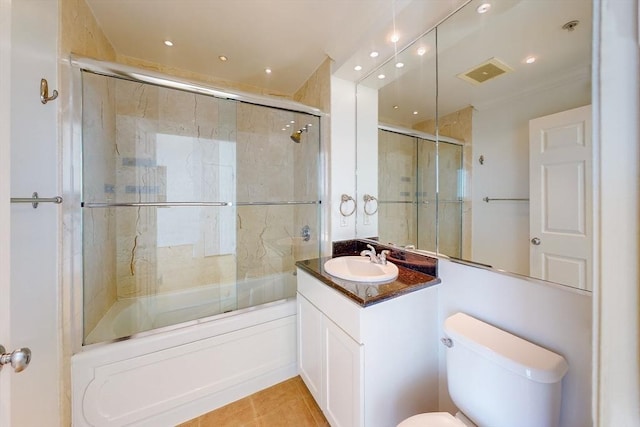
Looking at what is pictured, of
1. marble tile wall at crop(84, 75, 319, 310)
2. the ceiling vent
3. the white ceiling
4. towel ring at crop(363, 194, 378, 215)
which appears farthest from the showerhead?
the ceiling vent

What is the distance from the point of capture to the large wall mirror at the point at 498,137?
0.89 meters

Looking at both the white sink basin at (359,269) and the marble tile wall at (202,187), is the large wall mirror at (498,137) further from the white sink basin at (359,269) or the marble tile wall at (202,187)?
the marble tile wall at (202,187)

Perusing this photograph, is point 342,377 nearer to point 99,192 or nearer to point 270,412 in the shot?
point 270,412

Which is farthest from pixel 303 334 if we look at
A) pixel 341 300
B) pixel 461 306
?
pixel 461 306

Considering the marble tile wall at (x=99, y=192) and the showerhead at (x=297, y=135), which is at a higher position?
the showerhead at (x=297, y=135)

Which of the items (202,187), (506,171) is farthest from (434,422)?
(202,187)

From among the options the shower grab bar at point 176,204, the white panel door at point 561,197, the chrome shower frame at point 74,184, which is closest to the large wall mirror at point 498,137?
the white panel door at point 561,197

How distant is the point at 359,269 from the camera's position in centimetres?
161

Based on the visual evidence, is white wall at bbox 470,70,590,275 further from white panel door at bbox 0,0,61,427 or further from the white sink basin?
white panel door at bbox 0,0,61,427

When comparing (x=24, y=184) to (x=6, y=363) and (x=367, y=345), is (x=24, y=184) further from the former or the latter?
(x=367, y=345)

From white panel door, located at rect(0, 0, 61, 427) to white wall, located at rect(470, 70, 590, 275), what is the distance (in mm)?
1972

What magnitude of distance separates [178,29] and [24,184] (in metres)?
1.42

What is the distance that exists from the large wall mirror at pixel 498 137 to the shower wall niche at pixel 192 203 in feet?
2.65

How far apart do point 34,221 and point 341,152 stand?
5.81 feet
